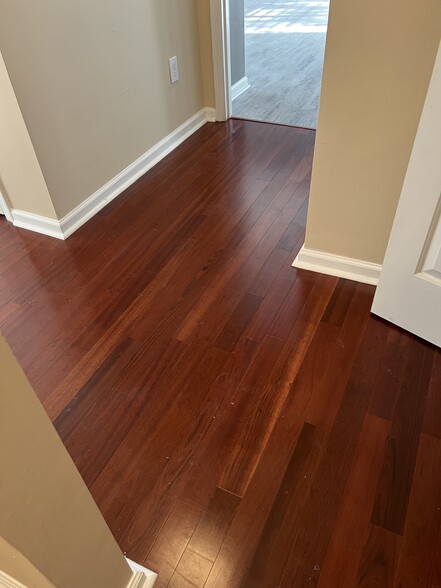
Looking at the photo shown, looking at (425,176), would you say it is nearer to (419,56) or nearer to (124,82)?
(419,56)

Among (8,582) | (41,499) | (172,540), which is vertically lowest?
(172,540)

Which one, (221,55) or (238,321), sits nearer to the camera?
(238,321)

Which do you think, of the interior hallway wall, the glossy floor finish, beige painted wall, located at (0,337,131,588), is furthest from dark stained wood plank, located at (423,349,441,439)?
the interior hallway wall

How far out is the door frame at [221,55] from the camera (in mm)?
2678

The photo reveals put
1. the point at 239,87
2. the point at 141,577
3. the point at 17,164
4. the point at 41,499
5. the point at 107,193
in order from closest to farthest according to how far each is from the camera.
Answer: the point at 41,499 < the point at 141,577 < the point at 17,164 < the point at 107,193 < the point at 239,87

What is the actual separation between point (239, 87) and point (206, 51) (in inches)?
27.1

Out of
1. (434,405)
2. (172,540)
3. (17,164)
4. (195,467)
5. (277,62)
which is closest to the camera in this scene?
(172,540)

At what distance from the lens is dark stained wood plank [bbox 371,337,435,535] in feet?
3.87

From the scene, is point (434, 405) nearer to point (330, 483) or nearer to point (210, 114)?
point (330, 483)

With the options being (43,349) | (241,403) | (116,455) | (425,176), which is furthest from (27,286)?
(425,176)

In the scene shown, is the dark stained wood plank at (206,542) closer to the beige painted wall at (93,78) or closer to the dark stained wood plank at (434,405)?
the dark stained wood plank at (434,405)

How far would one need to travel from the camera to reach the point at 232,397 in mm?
1474

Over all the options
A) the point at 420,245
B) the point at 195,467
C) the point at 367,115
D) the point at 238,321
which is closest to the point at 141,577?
the point at 195,467

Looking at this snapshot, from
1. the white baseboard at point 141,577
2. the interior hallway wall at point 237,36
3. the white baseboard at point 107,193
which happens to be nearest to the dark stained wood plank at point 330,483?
the white baseboard at point 141,577
